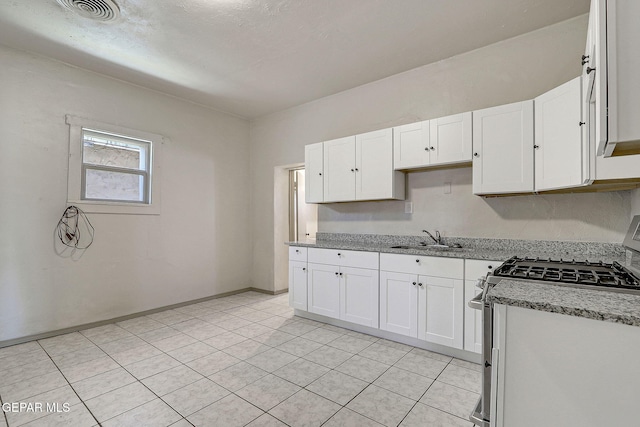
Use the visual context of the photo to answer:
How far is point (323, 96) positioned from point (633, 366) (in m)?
4.09

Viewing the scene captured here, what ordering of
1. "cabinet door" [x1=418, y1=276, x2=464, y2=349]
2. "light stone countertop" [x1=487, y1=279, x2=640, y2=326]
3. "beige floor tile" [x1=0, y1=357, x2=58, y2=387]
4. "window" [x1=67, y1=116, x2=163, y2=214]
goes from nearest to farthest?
"light stone countertop" [x1=487, y1=279, x2=640, y2=326] < "beige floor tile" [x1=0, y1=357, x2=58, y2=387] < "cabinet door" [x1=418, y1=276, x2=464, y2=349] < "window" [x1=67, y1=116, x2=163, y2=214]

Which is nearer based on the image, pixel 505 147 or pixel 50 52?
pixel 505 147

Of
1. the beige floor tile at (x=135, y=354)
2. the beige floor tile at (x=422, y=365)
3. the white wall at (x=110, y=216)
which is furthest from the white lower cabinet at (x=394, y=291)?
the white wall at (x=110, y=216)

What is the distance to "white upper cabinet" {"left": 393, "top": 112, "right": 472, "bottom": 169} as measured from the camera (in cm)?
282

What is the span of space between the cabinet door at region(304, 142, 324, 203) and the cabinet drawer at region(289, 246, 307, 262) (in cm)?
65

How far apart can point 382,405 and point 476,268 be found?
4.08ft

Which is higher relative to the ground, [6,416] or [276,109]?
[276,109]

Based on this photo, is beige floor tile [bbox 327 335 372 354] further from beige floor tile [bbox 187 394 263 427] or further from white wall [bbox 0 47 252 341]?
white wall [bbox 0 47 252 341]

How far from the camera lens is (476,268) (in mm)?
2465

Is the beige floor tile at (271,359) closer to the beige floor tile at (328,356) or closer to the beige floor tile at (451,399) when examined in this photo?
the beige floor tile at (328,356)

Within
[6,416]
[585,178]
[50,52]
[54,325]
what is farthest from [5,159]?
[585,178]

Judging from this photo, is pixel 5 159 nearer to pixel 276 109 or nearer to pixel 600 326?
pixel 276 109

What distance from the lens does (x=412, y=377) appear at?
2336 millimetres

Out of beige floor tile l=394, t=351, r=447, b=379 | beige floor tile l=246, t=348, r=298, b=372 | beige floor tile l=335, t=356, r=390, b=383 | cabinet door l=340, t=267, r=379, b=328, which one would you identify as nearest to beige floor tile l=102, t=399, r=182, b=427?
beige floor tile l=246, t=348, r=298, b=372
